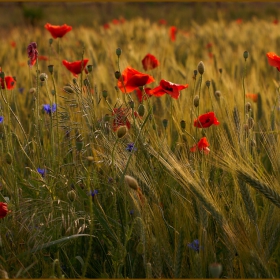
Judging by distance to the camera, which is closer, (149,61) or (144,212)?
(144,212)

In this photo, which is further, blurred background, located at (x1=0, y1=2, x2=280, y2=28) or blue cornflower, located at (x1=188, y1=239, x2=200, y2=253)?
blurred background, located at (x1=0, y1=2, x2=280, y2=28)

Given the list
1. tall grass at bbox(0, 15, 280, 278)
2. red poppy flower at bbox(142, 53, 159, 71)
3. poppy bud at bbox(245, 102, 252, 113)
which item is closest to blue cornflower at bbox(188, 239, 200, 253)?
tall grass at bbox(0, 15, 280, 278)

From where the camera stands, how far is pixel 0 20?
12.3m

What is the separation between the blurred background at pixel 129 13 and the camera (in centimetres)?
1015

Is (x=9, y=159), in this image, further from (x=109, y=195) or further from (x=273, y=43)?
(x=273, y=43)

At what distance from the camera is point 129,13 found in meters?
12.1

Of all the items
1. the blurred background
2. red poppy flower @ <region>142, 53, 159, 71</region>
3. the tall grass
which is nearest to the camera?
the tall grass

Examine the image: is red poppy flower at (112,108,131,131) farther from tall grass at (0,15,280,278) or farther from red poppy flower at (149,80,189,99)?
red poppy flower at (149,80,189,99)

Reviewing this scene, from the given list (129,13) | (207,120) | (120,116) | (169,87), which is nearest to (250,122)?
(207,120)

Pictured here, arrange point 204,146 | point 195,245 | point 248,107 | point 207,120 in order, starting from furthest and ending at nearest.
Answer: point 248,107 → point 207,120 → point 204,146 → point 195,245

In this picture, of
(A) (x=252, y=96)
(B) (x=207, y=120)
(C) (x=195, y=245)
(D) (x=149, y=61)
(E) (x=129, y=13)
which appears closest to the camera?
(C) (x=195, y=245)

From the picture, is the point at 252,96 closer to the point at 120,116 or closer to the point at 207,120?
the point at 207,120

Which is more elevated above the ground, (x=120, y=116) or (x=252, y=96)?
(x=120, y=116)

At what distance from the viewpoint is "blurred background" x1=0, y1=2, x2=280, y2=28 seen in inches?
400
